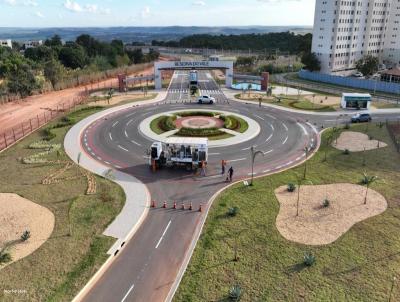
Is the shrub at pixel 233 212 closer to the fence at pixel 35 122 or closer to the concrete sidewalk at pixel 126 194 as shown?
the concrete sidewalk at pixel 126 194

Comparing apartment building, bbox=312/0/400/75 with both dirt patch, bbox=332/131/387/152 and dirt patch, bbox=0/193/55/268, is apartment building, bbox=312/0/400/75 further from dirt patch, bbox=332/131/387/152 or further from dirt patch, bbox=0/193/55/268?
dirt patch, bbox=0/193/55/268

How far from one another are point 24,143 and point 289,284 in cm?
3741

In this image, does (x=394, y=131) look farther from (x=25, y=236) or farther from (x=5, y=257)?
(x=5, y=257)

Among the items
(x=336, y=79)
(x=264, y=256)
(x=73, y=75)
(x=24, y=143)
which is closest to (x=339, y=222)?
(x=264, y=256)

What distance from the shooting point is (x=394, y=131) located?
158ft

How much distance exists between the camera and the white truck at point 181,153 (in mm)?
34656

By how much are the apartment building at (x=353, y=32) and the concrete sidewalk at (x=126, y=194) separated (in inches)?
3051

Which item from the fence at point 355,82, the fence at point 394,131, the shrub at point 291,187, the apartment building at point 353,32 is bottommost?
the shrub at point 291,187

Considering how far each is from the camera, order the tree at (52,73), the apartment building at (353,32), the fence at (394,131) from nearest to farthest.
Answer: the fence at (394,131) < the tree at (52,73) < the apartment building at (353,32)

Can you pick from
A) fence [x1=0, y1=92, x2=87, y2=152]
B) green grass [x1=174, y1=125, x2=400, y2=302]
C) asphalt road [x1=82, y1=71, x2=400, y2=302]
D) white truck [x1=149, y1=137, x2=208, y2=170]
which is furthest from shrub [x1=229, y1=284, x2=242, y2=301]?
fence [x1=0, y1=92, x2=87, y2=152]

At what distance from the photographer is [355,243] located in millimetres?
23500

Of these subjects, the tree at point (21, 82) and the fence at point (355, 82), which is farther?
the fence at point (355, 82)

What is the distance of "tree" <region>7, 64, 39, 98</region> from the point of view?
70312mm

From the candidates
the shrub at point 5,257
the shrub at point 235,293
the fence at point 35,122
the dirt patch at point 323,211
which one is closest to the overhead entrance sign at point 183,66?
the fence at point 35,122
